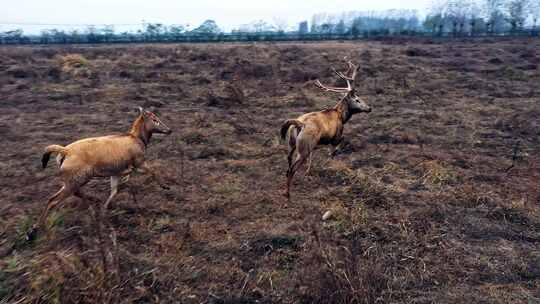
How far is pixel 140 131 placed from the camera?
7211 mm

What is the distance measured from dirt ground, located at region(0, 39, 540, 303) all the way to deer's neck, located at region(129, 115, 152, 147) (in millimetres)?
978

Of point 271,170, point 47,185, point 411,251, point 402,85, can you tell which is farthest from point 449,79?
point 47,185

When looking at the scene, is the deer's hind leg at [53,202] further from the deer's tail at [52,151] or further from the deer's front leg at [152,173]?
the deer's front leg at [152,173]

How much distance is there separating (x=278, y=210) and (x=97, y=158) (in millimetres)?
3006

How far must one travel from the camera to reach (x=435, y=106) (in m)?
14.4

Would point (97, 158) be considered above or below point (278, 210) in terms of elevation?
above

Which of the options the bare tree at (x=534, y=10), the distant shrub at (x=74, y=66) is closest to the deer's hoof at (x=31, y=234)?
the distant shrub at (x=74, y=66)

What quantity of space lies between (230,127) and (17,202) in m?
6.02

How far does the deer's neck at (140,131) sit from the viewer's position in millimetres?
7117

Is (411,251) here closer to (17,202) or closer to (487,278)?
(487,278)

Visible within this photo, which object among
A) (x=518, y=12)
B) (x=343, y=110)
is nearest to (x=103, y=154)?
(x=343, y=110)

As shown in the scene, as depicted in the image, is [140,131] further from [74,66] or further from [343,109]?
[74,66]

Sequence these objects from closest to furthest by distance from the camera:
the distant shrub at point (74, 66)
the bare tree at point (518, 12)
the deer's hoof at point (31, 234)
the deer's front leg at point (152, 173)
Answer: the deer's hoof at point (31, 234) → the deer's front leg at point (152, 173) → the distant shrub at point (74, 66) → the bare tree at point (518, 12)

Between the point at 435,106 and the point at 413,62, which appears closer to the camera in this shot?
the point at 435,106
